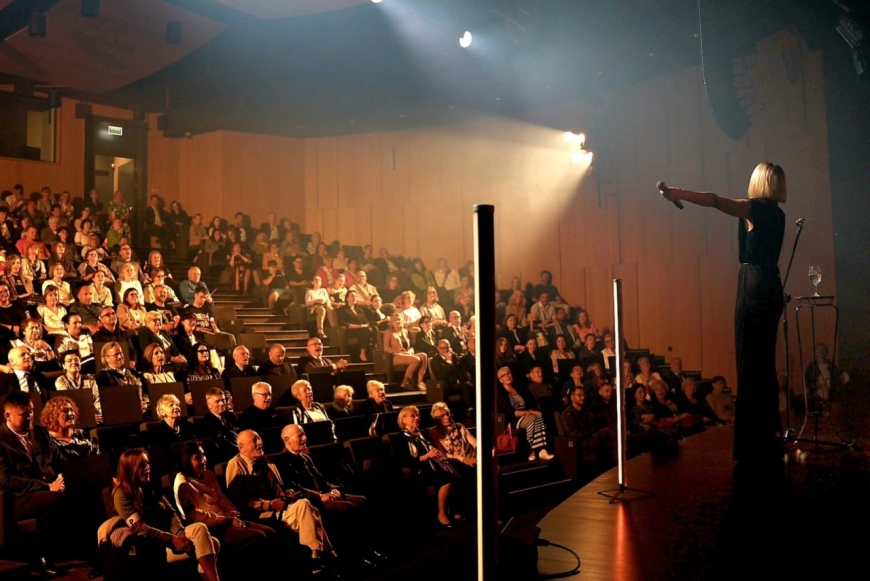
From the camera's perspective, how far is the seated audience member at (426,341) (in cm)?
841

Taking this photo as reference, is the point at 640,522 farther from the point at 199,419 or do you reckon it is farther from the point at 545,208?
the point at 545,208

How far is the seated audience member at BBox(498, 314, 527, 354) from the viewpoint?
8820 mm

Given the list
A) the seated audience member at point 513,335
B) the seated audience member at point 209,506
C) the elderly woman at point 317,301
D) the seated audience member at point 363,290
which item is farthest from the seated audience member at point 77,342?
the seated audience member at point 513,335

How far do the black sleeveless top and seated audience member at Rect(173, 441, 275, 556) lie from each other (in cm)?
288

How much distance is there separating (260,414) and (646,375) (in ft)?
14.7

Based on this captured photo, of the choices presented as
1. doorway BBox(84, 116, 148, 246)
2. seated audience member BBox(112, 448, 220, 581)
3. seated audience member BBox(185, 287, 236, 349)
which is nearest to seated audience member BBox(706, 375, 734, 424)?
seated audience member BBox(185, 287, 236, 349)

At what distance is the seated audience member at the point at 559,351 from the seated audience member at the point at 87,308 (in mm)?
4941

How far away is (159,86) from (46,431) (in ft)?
27.8

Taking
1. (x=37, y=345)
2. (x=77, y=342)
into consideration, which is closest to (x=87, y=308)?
(x=77, y=342)

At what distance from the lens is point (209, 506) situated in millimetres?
4125

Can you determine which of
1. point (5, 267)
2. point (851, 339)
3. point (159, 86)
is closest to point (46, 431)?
point (5, 267)

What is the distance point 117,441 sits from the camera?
181 inches

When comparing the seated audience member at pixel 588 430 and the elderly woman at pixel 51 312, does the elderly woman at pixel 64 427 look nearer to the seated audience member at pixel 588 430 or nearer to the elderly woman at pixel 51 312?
the elderly woman at pixel 51 312

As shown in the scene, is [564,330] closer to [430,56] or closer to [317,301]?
[317,301]
